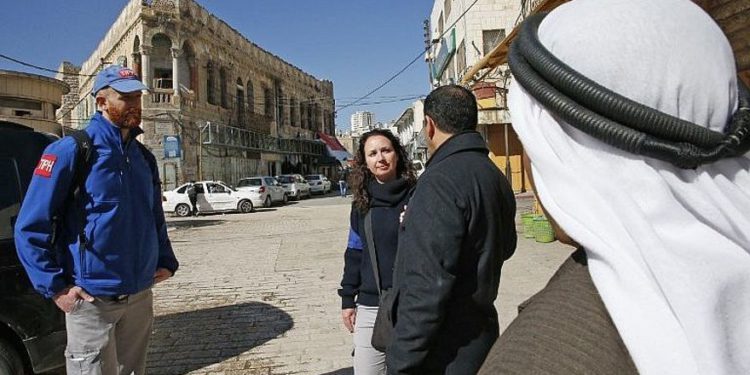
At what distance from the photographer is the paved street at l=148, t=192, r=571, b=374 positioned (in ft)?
14.4

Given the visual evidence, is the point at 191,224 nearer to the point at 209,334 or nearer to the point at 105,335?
the point at 209,334

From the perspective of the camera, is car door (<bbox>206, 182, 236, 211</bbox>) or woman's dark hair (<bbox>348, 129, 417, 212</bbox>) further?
car door (<bbox>206, 182, 236, 211</bbox>)

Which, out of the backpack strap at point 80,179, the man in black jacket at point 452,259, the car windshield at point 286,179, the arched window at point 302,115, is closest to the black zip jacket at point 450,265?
the man in black jacket at point 452,259

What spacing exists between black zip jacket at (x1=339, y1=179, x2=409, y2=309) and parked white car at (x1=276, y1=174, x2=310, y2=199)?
26.7 metres

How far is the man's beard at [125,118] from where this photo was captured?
2.58 meters

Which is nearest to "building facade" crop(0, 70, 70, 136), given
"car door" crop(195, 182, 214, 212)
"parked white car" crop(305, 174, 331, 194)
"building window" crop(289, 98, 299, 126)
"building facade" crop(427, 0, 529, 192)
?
"car door" crop(195, 182, 214, 212)

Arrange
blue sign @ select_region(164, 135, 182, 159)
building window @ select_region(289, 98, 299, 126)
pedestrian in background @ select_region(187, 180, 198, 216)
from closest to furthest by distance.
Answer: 1. pedestrian in background @ select_region(187, 180, 198, 216)
2. blue sign @ select_region(164, 135, 182, 159)
3. building window @ select_region(289, 98, 299, 126)

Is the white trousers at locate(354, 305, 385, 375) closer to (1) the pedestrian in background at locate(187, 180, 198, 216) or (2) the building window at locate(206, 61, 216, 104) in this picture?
(1) the pedestrian in background at locate(187, 180, 198, 216)

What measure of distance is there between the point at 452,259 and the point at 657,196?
3.25 ft

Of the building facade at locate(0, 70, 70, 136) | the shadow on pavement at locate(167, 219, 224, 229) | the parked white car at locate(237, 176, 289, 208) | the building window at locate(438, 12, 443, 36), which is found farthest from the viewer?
the building window at locate(438, 12, 443, 36)

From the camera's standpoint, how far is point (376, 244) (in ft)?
8.68

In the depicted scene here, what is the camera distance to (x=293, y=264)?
29.9 feet

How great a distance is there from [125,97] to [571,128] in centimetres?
251

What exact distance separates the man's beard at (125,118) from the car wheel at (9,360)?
5.79ft
